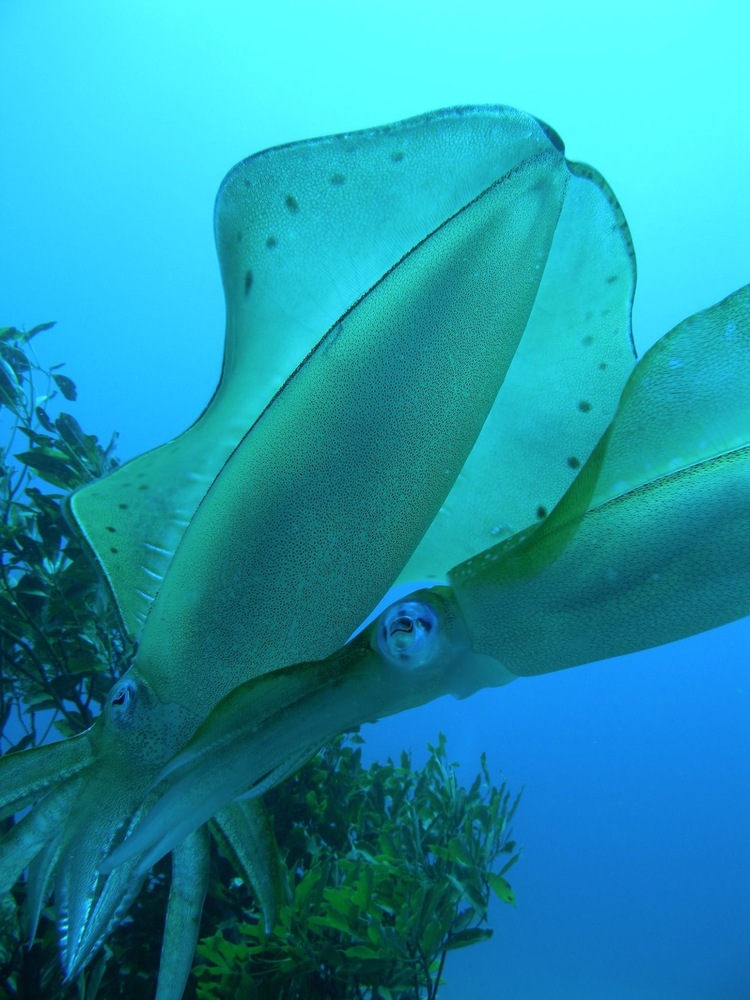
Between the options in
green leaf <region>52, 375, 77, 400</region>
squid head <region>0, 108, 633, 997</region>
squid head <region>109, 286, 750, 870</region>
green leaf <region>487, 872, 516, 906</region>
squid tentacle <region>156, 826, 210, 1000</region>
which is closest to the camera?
squid head <region>109, 286, 750, 870</region>

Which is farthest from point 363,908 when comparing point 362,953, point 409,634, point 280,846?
point 409,634

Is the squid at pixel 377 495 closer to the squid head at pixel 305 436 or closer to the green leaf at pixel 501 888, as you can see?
the squid head at pixel 305 436

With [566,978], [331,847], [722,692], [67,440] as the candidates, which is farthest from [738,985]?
[67,440]

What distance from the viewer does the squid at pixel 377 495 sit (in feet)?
1.87

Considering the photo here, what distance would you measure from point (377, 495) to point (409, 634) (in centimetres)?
15

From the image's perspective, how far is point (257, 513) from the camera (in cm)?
66

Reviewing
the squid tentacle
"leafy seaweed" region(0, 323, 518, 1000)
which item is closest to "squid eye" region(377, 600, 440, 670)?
the squid tentacle

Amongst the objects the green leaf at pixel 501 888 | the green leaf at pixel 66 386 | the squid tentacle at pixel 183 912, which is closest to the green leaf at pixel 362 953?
the green leaf at pixel 501 888

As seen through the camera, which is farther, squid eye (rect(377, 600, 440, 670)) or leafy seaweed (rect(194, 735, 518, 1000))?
leafy seaweed (rect(194, 735, 518, 1000))

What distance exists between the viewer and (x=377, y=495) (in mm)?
668

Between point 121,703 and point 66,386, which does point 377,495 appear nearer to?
point 121,703

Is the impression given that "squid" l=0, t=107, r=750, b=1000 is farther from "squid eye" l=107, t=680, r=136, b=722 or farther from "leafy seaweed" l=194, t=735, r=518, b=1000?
"leafy seaweed" l=194, t=735, r=518, b=1000

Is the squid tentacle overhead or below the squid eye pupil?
below

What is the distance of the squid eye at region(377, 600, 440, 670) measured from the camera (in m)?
0.58
